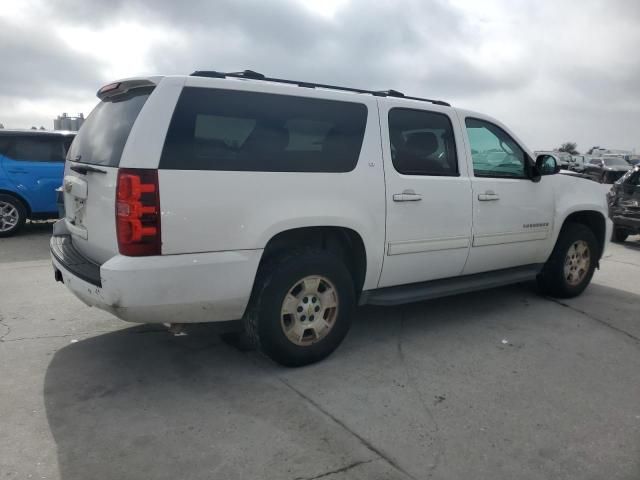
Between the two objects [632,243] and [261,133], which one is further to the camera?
[632,243]

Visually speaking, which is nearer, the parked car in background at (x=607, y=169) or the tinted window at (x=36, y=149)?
the tinted window at (x=36, y=149)

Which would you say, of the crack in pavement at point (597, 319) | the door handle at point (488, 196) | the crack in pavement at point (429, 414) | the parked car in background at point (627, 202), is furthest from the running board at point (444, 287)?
the parked car in background at point (627, 202)

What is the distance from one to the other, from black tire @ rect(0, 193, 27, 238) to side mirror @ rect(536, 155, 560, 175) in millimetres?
7987

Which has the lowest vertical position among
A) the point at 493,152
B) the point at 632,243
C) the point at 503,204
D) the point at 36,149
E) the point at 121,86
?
the point at 632,243

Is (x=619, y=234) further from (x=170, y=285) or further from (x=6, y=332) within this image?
(x=6, y=332)

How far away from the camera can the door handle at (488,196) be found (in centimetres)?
444

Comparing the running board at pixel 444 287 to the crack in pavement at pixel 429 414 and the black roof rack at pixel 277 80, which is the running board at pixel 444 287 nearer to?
the crack in pavement at pixel 429 414

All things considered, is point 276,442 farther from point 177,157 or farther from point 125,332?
point 125,332

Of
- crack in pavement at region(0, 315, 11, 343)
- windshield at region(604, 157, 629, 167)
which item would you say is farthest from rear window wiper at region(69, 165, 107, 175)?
windshield at region(604, 157, 629, 167)

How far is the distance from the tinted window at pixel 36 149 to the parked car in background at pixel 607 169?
20.7 meters

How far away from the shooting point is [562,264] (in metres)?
5.36

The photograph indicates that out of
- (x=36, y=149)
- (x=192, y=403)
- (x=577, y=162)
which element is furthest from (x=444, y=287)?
(x=577, y=162)

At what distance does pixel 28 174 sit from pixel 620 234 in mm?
10876

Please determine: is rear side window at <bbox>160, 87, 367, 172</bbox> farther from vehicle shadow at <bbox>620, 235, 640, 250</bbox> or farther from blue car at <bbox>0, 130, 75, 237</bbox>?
vehicle shadow at <bbox>620, 235, 640, 250</bbox>
